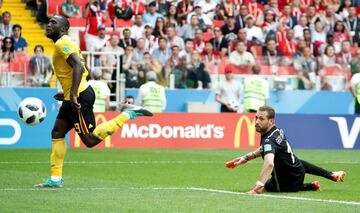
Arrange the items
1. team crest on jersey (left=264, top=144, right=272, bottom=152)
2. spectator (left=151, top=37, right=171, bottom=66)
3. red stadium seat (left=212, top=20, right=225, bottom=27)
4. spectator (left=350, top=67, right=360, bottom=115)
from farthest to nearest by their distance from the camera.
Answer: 1. red stadium seat (left=212, top=20, right=225, bottom=27)
2. spectator (left=151, top=37, right=171, bottom=66)
3. spectator (left=350, top=67, right=360, bottom=115)
4. team crest on jersey (left=264, top=144, right=272, bottom=152)

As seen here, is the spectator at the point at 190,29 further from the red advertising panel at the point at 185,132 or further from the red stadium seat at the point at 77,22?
the red advertising panel at the point at 185,132

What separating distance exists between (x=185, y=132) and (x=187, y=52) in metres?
3.65

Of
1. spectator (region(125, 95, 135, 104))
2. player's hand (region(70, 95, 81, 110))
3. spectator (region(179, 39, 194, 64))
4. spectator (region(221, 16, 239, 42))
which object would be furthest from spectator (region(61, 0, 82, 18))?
player's hand (region(70, 95, 81, 110))

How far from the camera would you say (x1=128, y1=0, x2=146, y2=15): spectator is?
101 ft

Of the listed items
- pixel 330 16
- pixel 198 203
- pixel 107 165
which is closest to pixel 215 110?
pixel 330 16

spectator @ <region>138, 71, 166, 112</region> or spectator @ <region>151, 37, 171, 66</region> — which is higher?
spectator @ <region>151, 37, 171, 66</region>

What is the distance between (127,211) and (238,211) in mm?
1225

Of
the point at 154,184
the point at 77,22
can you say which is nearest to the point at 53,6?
the point at 77,22

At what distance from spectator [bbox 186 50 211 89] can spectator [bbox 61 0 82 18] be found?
401cm

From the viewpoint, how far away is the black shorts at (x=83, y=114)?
14.0 meters

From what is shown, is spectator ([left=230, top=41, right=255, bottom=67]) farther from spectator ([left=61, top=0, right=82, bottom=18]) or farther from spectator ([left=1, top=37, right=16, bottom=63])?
spectator ([left=1, top=37, right=16, bottom=63])

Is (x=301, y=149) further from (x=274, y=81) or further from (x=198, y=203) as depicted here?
(x=198, y=203)

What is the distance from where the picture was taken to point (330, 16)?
109 feet

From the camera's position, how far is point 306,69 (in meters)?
29.0
